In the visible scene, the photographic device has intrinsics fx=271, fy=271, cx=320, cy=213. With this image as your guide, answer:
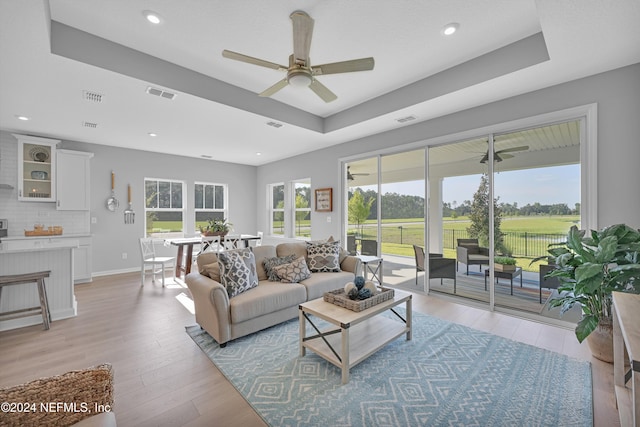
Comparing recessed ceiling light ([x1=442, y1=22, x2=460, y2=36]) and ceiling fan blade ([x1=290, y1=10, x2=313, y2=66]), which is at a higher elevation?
recessed ceiling light ([x1=442, y1=22, x2=460, y2=36])

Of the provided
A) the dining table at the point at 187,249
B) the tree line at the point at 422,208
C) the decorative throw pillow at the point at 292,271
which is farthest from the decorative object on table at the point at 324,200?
the decorative throw pillow at the point at 292,271

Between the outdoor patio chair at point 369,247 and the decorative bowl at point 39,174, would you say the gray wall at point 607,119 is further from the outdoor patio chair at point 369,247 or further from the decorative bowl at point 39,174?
the decorative bowl at point 39,174

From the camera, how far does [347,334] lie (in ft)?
6.89

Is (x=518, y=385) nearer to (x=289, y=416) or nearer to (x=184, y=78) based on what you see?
(x=289, y=416)

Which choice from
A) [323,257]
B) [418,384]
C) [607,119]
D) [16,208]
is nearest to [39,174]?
[16,208]

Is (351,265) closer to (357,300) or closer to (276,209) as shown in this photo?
(357,300)

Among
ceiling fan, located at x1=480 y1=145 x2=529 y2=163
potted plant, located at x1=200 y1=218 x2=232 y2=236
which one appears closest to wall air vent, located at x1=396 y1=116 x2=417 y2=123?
ceiling fan, located at x1=480 y1=145 x2=529 y2=163

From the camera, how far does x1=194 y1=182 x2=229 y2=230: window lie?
711 cm

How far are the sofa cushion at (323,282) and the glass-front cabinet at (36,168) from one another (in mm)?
5142

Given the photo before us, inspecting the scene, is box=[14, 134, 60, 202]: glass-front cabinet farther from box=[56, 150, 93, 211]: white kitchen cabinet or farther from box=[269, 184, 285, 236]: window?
box=[269, 184, 285, 236]: window

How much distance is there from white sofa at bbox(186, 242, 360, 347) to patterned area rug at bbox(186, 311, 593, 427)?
175 millimetres

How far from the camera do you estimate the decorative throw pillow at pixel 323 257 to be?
12.9ft

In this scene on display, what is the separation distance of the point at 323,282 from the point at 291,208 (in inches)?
148

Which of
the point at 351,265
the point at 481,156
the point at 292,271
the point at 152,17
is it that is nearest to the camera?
the point at 152,17
